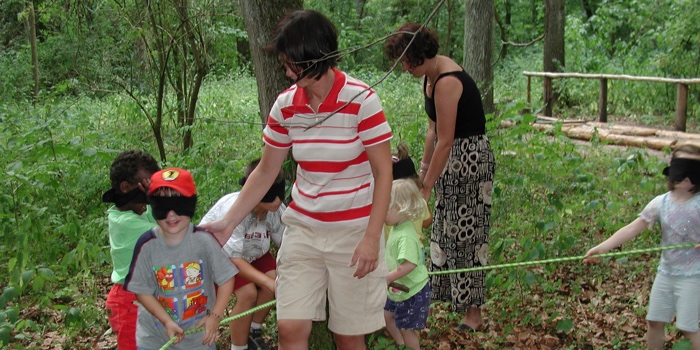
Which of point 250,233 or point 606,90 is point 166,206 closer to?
point 250,233

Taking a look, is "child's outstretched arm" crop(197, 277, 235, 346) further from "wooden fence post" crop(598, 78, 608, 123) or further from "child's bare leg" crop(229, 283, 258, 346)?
"wooden fence post" crop(598, 78, 608, 123)

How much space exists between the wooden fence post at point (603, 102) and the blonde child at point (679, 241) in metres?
10.4

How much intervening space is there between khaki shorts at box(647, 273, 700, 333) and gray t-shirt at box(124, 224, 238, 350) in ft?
7.65

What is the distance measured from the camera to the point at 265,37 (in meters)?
3.81

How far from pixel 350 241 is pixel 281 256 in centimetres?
34

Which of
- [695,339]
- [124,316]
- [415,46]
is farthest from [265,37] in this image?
[695,339]

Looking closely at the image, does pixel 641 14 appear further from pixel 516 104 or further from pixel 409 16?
pixel 516 104

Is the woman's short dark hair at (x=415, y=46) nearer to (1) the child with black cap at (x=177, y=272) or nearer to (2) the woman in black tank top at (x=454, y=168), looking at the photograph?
(2) the woman in black tank top at (x=454, y=168)

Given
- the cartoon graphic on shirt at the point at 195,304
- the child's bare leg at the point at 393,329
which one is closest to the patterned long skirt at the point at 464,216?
the child's bare leg at the point at 393,329

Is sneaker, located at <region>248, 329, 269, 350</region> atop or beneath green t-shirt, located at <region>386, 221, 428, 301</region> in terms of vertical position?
beneath

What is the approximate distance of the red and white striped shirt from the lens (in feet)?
8.98

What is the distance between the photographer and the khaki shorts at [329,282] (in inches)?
113

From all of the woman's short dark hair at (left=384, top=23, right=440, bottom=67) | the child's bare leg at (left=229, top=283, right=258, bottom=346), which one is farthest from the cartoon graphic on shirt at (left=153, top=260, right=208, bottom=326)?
the woman's short dark hair at (left=384, top=23, right=440, bottom=67)

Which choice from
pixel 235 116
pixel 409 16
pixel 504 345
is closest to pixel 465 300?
pixel 504 345
